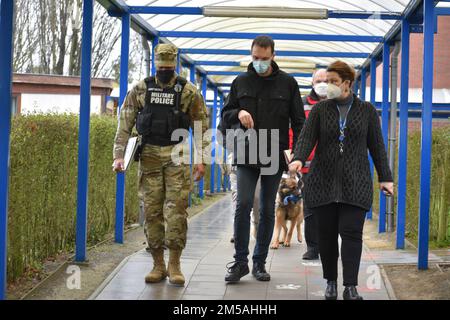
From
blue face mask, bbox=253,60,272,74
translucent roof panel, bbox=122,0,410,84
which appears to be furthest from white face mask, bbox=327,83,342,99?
translucent roof panel, bbox=122,0,410,84

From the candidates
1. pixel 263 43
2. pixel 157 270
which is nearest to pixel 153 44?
pixel 263 43

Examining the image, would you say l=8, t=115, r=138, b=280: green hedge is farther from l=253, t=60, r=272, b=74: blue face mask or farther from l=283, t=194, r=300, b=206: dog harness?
l=283, t=194, r=300, b=206: dog harness

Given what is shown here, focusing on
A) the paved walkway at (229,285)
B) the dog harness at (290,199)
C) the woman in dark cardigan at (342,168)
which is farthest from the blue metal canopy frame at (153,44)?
the woman in dark cardigan at (342,168)

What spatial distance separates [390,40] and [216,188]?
11.9 m

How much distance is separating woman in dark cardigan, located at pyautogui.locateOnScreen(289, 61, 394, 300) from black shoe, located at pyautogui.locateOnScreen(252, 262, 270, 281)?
33.7 inches

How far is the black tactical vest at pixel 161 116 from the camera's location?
252 inches

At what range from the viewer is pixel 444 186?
9.35m

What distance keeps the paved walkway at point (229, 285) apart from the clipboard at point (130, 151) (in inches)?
38.4

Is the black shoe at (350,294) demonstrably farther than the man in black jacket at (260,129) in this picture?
No

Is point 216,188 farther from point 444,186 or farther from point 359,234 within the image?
point 359,234

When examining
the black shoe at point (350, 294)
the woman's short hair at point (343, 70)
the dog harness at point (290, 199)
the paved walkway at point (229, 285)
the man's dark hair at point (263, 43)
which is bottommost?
the paved walkway at point (229, 285)

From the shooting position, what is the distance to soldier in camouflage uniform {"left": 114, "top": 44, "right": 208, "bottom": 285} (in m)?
6.40

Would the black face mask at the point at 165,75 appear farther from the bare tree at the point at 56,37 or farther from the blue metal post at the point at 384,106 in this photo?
the bare tree at the point at 56,37
